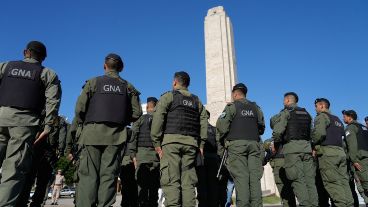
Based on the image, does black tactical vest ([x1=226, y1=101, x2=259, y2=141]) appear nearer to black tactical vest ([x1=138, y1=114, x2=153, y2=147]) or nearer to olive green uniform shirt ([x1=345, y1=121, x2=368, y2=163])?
black tactical vest ([x1=138, y1=114, x2=153, y2=147])

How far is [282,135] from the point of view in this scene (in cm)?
630

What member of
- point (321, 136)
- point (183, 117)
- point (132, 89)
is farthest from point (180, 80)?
point (321, 136)

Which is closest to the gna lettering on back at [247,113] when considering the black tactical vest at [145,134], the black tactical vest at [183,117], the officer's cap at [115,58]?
the black tactical vest at [183,117]

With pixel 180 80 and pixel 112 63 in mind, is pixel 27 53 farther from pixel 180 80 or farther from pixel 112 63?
pixel 180 80

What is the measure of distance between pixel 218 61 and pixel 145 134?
2764 centimetres

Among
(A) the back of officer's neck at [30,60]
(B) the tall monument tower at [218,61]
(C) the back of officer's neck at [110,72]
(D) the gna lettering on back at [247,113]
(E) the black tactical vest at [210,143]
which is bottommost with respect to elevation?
(E) the black tactical vest at [210,143]

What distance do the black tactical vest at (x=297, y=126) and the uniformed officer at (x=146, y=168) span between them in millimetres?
2511

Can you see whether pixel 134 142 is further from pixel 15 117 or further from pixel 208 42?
pixel 208 42

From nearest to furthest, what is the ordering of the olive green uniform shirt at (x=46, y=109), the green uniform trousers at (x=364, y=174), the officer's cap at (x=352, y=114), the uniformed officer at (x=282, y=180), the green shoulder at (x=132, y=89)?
1. the olive green uniform shirt at (x=46, y=109)
2. the green shoulder at (x=132, y=89)
3. the uniformed officer at (x=282, y=180)
4. the green uniform trousers at (x=364, y=174)
5. the officer's cap at (x=352, y=114)

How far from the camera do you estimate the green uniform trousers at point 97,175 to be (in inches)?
155

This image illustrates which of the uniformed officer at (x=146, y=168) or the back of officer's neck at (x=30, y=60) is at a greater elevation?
the back of officer's neck at (x=30, y=60)

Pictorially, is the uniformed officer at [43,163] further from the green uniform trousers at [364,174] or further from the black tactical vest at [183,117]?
the green uniform trousers at [364,174]

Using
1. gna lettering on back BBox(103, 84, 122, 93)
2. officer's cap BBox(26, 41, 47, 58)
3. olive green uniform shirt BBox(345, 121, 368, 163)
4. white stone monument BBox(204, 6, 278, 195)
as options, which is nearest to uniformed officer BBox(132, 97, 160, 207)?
gna lettering on back BBox(103, 84, 122, 93)

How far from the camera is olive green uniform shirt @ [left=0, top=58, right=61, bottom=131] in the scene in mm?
3835
